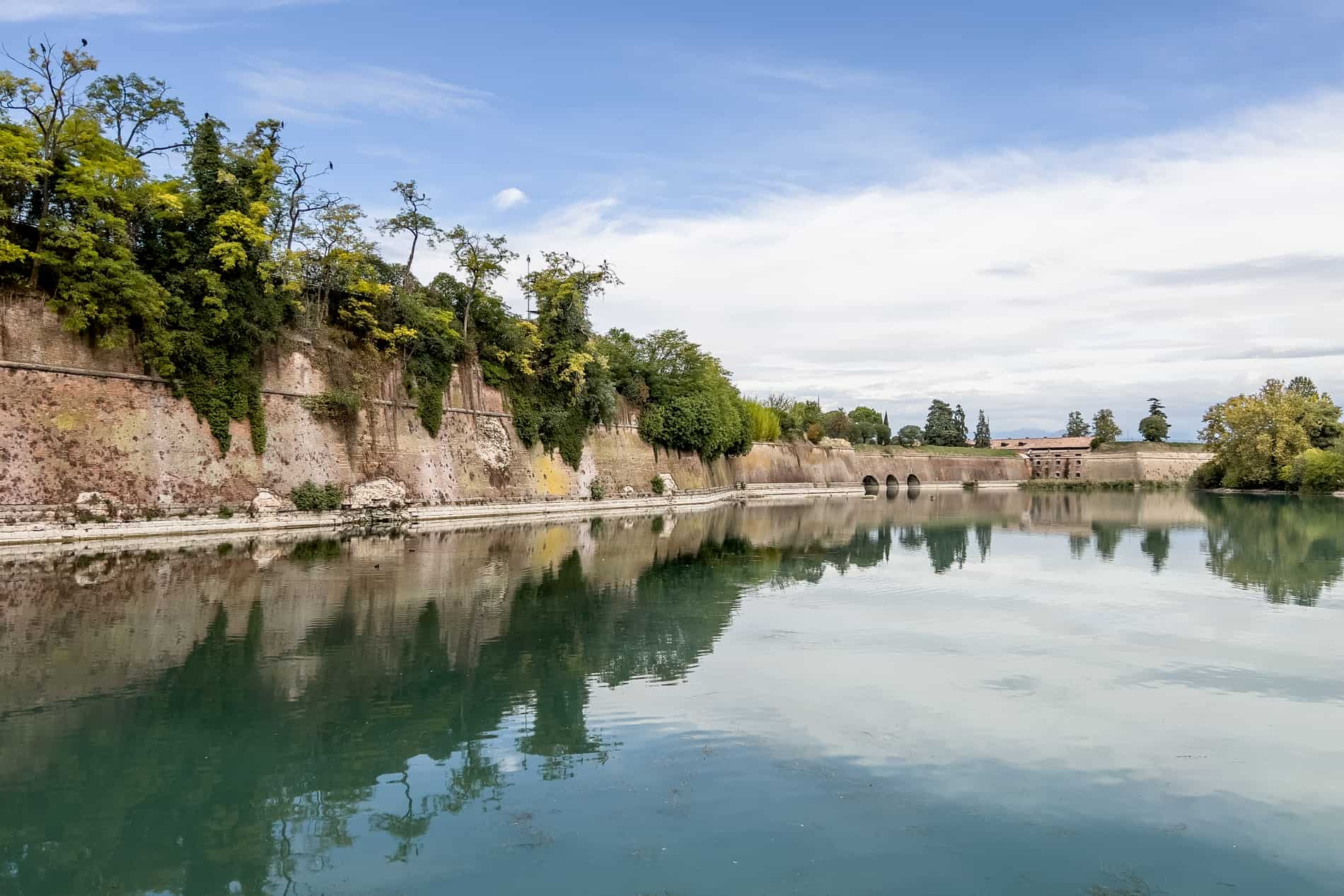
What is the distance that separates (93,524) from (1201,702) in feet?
80.3

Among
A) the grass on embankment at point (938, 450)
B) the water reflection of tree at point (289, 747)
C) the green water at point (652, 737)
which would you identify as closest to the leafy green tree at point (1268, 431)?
the grass on embankment at point (938, 450)

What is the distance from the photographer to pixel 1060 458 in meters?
100

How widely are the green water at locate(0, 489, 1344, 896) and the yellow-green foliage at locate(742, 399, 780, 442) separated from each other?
4735 centimetres

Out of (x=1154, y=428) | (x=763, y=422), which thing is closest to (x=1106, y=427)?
(x=1154, y=428)

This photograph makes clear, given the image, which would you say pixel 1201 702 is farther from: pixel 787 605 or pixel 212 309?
pixel 212 309

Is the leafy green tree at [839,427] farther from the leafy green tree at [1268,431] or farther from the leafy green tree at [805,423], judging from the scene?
the leafy green tree at [1268,431]

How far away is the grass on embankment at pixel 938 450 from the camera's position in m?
85.8

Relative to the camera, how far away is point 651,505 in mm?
46219

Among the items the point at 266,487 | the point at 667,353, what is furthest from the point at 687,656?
the point at 667,353

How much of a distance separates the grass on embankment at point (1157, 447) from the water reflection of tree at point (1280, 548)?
4449 cm

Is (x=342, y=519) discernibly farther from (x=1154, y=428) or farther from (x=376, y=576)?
(x=1154, y=428)

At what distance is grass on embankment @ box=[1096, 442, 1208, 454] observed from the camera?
308 ft

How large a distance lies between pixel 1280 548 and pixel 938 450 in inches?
2632

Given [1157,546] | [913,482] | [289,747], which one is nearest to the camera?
[289,747]
